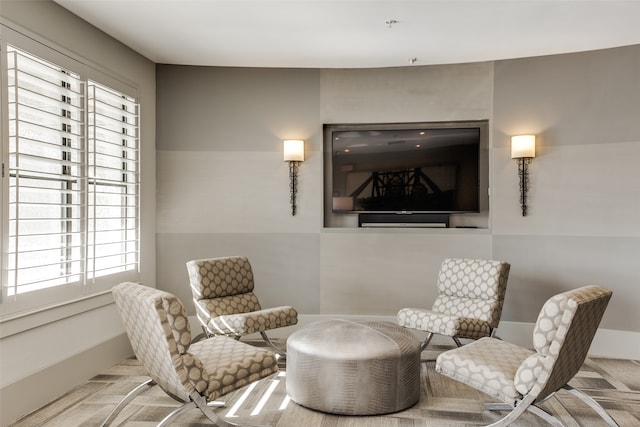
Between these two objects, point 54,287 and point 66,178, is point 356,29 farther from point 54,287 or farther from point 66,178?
point 54,287

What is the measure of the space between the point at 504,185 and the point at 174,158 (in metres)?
3.29

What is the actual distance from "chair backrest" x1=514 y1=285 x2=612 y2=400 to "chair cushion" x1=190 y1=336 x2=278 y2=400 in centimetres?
139

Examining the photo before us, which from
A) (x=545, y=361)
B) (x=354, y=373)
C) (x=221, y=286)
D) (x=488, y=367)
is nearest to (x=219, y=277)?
(x=221, y=286)

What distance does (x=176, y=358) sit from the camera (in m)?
2.35

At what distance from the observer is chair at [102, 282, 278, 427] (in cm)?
235

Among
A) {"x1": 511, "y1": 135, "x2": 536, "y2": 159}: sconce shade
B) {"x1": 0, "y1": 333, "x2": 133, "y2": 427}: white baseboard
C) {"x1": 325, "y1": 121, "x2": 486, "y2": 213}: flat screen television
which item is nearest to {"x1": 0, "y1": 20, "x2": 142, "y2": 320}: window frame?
{"x1": 0, "y1": 333, "x2": 133, "y2": 427}: white baseboard

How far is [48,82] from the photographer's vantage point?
3137 millimetres

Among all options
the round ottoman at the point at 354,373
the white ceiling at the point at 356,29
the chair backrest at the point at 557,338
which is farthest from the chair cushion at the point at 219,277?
the chair backrest at the point at 557,338

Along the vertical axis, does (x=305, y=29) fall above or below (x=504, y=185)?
above

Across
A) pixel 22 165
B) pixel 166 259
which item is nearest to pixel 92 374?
pixel 166 259

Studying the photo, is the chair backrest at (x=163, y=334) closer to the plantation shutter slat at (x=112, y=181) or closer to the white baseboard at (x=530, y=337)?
the plantation shutter slat at (x=112, y=181)

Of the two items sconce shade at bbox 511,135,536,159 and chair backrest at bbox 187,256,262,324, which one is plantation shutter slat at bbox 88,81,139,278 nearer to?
chair backrest at bbox 187,256,262,324

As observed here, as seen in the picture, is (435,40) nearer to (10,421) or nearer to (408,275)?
(408,275)

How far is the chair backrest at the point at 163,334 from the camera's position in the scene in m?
2.33
